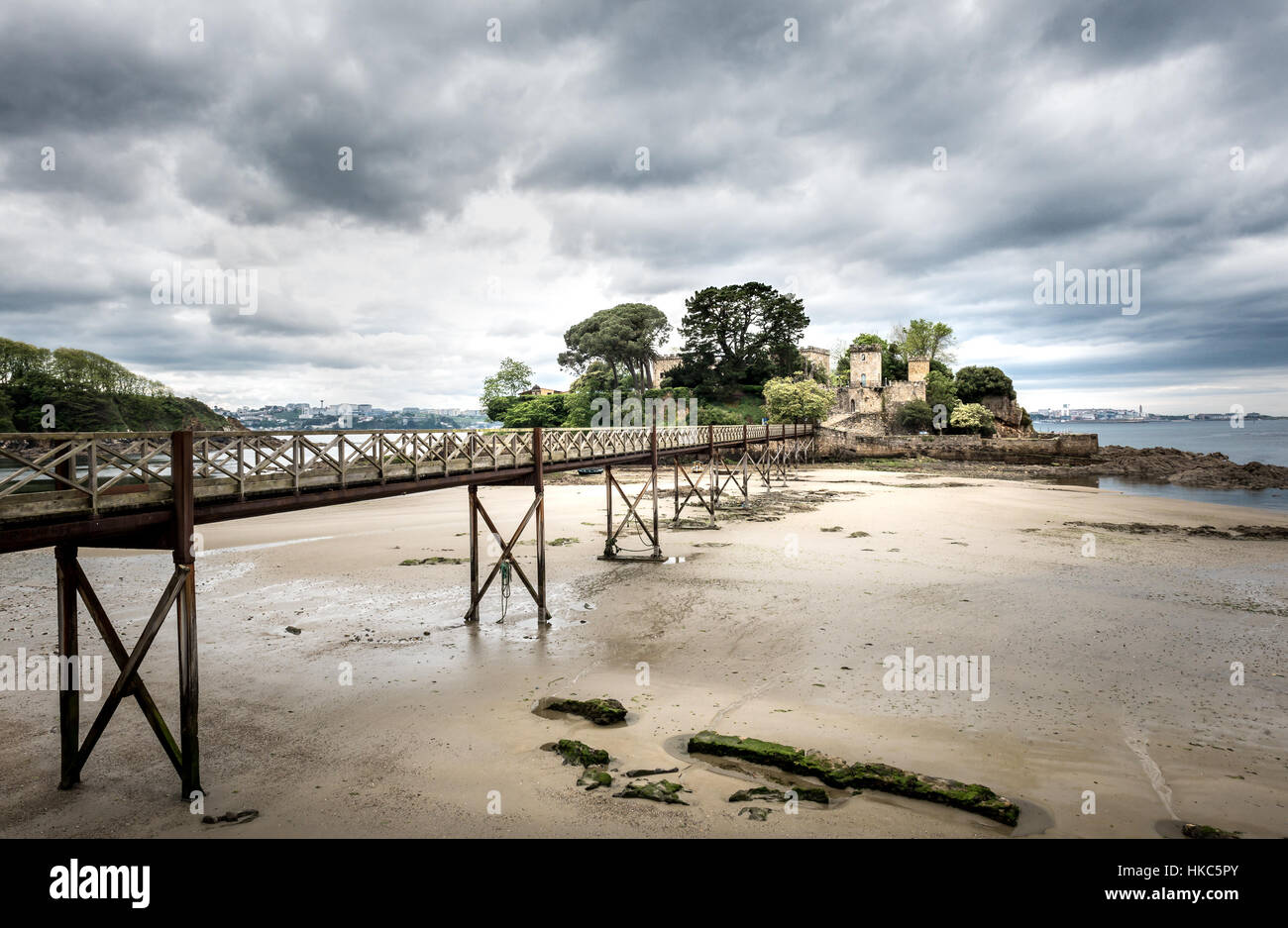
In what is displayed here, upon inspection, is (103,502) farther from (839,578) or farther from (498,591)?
(839,578)

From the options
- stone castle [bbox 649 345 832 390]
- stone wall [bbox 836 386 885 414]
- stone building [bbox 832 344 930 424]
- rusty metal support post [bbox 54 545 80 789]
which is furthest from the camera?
stone castle [bbox 649 345 832 390]

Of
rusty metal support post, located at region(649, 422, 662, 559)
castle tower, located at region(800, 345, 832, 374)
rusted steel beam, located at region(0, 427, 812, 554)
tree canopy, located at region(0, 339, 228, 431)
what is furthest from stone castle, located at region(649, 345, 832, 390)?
rusted steel beam, located at region(0, 427, 812, 554)

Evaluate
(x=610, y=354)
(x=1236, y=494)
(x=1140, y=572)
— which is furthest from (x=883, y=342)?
(x=1140, y=572)

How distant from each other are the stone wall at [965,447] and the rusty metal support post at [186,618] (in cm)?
6660

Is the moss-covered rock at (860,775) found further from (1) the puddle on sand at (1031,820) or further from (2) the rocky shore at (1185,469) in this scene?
(2) the rocky shore at (1185,469)

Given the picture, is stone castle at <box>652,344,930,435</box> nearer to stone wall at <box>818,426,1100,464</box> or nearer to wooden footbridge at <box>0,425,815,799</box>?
stone wall at <box>818,426,1100,464</box>

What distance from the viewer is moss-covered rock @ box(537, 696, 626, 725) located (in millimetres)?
8938

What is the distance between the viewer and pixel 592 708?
9.13 metres

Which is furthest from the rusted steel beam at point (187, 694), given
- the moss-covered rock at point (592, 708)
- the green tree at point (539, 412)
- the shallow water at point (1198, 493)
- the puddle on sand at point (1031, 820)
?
the green tree at point (539, 412)

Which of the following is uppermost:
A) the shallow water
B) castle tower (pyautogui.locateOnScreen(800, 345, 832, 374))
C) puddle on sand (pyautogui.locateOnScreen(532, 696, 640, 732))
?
castle tower (pyautogui.locateOnScreen(800, 345, 832, 374))

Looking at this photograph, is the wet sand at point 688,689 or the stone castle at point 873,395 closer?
the wet sand at point 688,689

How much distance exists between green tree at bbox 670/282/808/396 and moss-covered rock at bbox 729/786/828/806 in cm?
6753

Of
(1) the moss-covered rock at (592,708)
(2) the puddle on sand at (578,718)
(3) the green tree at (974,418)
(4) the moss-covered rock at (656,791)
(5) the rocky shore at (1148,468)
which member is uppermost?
(3) the green tree at (974,418)

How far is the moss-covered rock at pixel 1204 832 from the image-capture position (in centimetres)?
600
